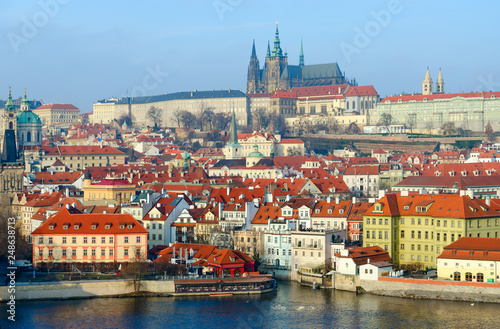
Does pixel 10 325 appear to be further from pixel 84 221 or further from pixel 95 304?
pixel 84 221

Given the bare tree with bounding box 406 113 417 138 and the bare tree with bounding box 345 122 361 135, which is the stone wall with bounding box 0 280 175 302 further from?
the bare tree with bounding box 406 113 417 138

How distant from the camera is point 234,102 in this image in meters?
197

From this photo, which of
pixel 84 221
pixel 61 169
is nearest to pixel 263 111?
pixel 61 169

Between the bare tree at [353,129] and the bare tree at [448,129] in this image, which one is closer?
the bare tree at [448,129]

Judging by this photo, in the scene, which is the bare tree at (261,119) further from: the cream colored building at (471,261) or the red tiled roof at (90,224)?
the cream colored building at (471,261)

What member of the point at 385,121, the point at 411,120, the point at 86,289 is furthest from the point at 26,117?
the point at 86,289

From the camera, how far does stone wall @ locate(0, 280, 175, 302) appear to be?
47.1 m

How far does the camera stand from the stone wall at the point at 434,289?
4581cm

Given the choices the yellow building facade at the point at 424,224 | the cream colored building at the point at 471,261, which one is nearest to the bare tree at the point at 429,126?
the yellow building facade at the point at 424,224

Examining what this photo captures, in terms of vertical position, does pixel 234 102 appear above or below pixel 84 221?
above

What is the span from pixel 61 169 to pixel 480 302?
3086 inches

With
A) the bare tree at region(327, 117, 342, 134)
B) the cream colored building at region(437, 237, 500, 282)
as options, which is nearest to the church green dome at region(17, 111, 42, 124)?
the bare tree at region(327, 117, 342, 134)

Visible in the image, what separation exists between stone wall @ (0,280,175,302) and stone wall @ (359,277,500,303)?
9705 millimetres

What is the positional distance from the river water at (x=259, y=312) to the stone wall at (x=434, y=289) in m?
0.56
